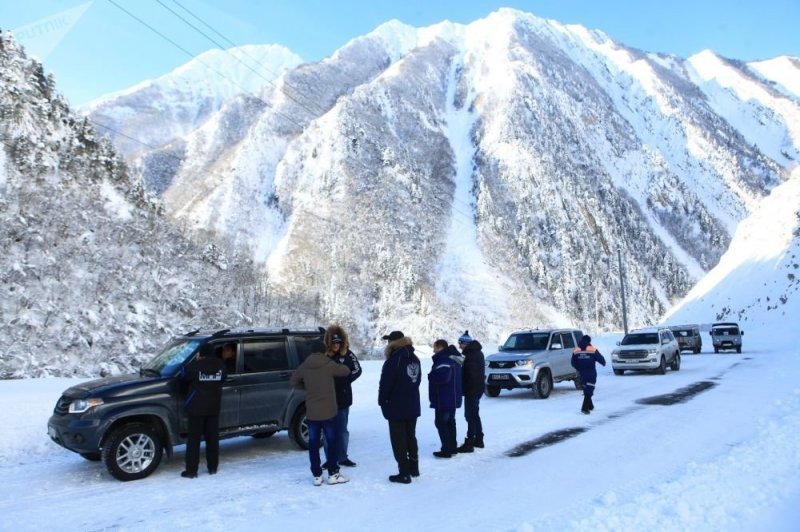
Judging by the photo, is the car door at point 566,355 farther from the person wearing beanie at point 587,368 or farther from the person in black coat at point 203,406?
the person in black coat at point 203,406

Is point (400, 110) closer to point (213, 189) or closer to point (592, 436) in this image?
point (213, 189)

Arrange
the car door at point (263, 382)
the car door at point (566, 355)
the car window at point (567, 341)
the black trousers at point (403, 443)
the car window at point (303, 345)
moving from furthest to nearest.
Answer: the car window at point (567, 341) → the car door at point (566, 355) → the car window at point (303, 345) → the car door at point (263, 382) → the black trousers at point (403, 443)

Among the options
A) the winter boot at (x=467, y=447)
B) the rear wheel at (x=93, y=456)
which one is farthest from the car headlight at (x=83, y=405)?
the winter boot at (x=467, y=447)

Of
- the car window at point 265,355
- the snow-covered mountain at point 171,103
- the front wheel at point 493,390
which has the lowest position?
the front wheel at point 493,390

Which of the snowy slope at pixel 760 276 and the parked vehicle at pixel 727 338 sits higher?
A: the snowy slope at pixel 760 276

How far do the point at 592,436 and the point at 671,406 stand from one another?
4.07 meters

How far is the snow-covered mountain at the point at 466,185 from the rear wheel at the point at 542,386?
4411cm

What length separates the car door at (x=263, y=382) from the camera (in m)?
8.48

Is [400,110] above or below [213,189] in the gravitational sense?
above

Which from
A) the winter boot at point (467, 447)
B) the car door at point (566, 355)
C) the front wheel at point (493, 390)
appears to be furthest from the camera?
the car door at point (566, 355)

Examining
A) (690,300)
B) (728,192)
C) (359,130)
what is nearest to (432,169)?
(359,130)

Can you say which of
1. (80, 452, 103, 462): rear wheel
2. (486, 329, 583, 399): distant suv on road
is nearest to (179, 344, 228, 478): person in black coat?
(80, 452, 103, 462): rear wheel

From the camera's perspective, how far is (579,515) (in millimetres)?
5480

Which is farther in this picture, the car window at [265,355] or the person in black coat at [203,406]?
the car window at [265,355]
